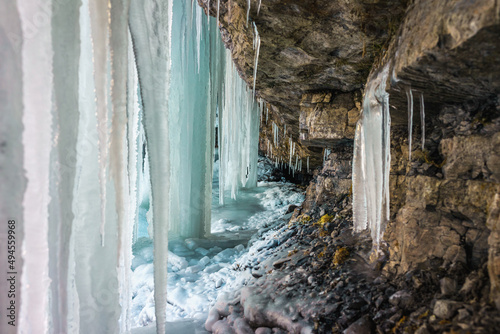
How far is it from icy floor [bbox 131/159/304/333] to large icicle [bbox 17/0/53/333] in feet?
5.62

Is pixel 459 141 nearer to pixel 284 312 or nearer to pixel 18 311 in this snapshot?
pixel 284 312

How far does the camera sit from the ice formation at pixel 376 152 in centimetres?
252

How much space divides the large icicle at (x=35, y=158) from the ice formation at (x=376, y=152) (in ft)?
8.07

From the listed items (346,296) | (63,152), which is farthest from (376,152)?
(63,152)

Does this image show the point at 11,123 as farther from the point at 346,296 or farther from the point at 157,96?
the point at 346,296

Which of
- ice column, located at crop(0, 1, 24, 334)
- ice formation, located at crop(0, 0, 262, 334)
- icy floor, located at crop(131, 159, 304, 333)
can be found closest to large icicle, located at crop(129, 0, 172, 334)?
ice formation, located at crop(0, 0, 262, 334)

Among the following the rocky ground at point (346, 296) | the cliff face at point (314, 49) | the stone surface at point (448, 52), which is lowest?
the rocky ground at point (346, 296)

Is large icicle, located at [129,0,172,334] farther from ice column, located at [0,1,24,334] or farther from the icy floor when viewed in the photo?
the icy floor

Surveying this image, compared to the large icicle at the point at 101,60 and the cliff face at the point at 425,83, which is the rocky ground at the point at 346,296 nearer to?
the cliff face at the point at 425,83

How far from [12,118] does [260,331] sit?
2.40 m

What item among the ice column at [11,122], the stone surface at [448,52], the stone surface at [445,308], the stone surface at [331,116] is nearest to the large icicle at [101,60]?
the ice column at [11,122]

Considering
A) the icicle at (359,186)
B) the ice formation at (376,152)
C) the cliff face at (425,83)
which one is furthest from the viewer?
the icicle at (359,186)

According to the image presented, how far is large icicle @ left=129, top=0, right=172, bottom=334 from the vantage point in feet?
6.53

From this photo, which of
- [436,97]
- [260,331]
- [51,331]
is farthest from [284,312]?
[436,97]
